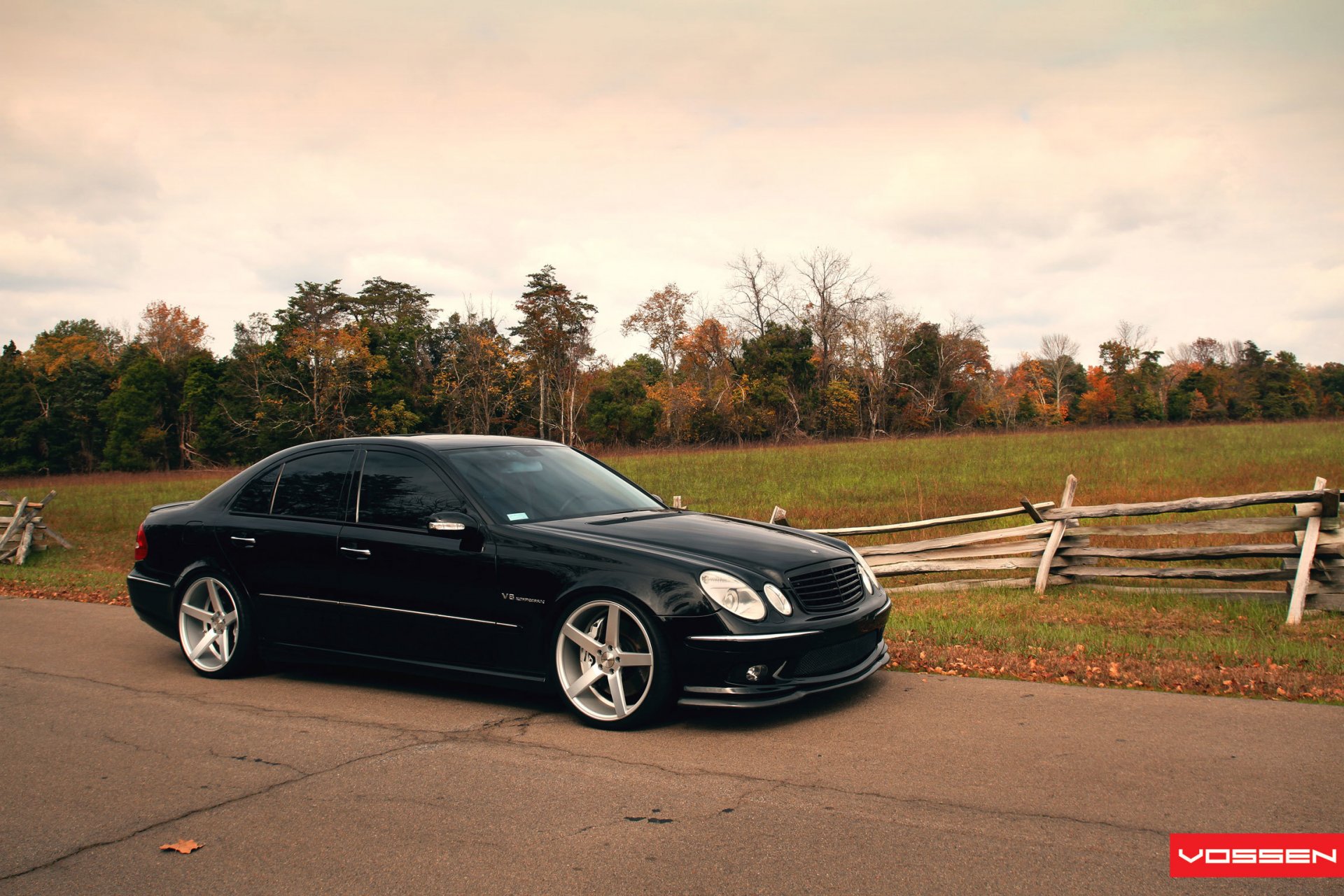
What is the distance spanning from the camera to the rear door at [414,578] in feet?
18.6

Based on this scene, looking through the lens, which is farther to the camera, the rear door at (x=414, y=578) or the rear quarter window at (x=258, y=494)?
the rear quarter window at (x=258, y=494)

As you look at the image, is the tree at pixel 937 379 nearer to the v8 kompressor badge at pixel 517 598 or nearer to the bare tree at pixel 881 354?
the bare tree at pixel 881 354

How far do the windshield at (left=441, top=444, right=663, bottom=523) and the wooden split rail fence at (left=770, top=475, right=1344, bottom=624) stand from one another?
413 centimetres

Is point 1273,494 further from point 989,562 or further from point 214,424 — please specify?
point 214,424

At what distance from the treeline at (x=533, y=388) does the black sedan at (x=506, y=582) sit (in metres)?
47.5

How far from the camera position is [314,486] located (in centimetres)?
673

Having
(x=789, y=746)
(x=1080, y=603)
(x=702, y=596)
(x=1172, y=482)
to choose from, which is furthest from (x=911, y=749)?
(x=1172, y=482)

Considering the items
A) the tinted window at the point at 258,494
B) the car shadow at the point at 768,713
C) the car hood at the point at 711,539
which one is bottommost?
the car shadow at the point at 768,713

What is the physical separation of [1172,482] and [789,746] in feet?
71.3

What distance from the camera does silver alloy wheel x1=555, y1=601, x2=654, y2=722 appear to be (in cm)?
526

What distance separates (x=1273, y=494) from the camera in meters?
8.81

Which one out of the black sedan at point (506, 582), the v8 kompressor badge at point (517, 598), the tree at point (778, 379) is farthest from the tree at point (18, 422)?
the v8 kompressor badge at point (517, 598)

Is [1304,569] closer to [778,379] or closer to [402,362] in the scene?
[778,379]

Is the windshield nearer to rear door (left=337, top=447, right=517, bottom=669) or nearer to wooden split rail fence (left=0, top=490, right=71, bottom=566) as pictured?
rear door (left=337, top=447, right=517, bottom=669)
